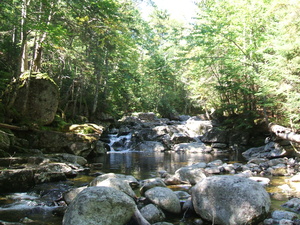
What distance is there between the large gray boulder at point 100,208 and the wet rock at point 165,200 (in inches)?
38.4

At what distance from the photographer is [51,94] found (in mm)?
11461

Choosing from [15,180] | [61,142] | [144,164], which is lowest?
[144,164]

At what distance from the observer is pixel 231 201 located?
11.8ft

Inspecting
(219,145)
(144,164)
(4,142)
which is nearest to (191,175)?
(144,164)

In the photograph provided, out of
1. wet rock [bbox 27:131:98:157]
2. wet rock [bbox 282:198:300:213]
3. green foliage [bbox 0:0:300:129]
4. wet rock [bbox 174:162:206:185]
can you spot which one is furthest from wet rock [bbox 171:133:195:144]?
wet rock [bbox 282:198:300:213]

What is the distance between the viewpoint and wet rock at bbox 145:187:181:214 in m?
4.21

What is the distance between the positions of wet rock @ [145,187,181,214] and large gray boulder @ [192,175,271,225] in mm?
384

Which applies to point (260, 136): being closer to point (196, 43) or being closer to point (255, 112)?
point (255, 112)

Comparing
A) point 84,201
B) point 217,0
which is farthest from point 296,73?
point 84,201

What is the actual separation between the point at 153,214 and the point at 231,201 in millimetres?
1280

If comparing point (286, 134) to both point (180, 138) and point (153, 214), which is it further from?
point (153, 214)

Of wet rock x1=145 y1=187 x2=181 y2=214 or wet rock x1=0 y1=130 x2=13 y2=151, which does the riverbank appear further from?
wet rock x1=0 y1=130 x2=13 y2=151

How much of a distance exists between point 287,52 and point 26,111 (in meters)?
11.8

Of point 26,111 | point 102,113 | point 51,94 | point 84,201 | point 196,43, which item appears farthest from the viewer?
point 102,113
